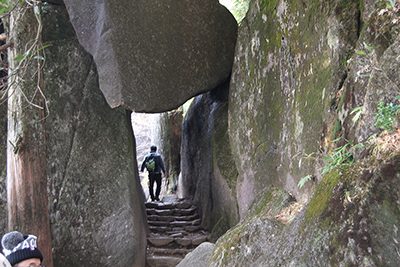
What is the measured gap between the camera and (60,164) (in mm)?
5680

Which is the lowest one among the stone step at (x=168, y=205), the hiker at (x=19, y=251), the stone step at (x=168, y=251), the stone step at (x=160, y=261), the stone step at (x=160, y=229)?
the stone step at (x=160, y=261)

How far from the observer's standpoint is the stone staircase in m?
6.61

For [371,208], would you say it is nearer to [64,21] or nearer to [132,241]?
[132,241]

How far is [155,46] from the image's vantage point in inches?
216

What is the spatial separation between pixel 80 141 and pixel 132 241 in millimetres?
2053

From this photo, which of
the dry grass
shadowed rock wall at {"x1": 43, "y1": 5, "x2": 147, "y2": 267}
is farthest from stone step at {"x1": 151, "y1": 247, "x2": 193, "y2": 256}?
the dry grass

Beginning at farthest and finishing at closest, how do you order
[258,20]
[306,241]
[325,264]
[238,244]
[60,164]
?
[60,164] → [258,20] → [238,244] → [306,241] → [325,264]

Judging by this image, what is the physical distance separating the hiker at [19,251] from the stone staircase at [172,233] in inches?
174

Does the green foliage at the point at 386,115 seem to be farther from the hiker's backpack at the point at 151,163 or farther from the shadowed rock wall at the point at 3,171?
the hiker's backpack at the point at 151,163

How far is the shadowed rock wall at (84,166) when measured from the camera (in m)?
5.51

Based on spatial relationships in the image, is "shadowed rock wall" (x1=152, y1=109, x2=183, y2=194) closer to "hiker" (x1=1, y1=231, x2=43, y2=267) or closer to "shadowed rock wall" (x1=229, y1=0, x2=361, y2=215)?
"shadowed rock wall" (x1=229, y1=0, x2=361, y2=215)

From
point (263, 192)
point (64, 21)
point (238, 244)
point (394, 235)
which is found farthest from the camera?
point (64, 21)

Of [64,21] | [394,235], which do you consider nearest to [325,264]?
[394,235]

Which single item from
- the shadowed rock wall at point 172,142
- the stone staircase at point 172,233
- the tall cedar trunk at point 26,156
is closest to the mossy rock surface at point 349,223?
the tall cedar trunk at point 26,156
